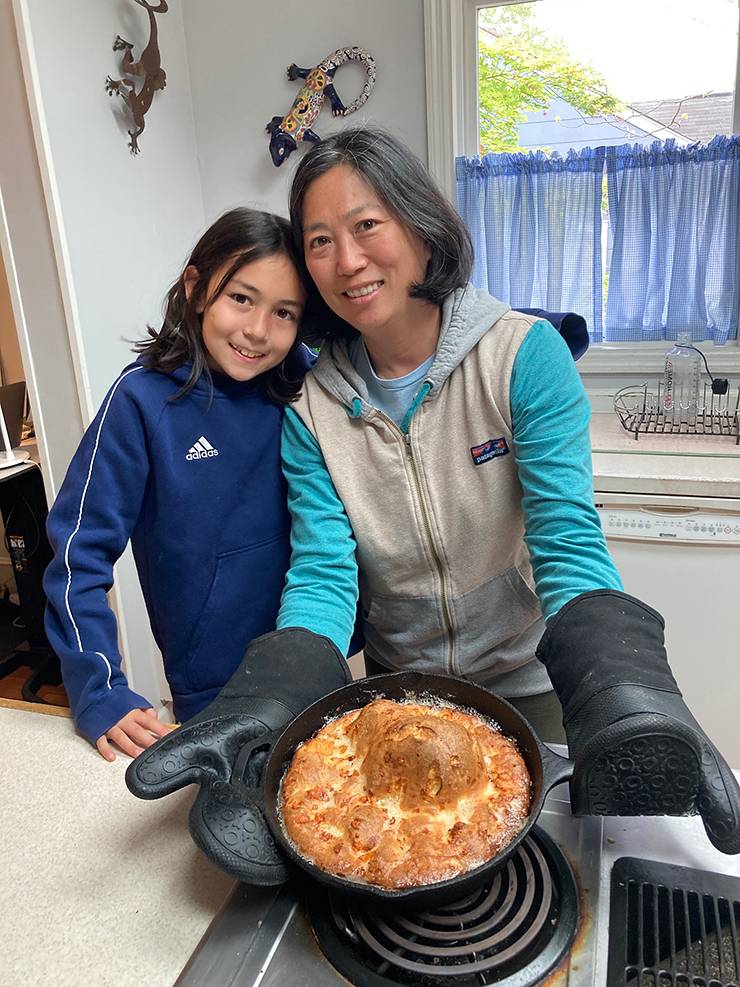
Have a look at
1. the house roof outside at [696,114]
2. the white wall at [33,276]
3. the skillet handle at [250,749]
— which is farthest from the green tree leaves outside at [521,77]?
the skillet handle at [250,749]

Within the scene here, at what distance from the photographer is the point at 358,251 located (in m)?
1.04

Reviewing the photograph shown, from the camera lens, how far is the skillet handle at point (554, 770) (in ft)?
2.15

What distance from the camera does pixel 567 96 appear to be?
239 centimetres

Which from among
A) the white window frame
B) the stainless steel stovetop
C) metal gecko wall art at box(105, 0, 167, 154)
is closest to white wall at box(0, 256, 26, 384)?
metal gecko wall art at box(105, 0, 167, 154)

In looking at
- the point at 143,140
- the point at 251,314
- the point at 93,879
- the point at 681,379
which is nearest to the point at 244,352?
the point at 251,314

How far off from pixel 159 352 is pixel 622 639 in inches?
31.8

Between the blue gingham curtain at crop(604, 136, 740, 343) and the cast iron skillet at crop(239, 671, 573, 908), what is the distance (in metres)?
2.04

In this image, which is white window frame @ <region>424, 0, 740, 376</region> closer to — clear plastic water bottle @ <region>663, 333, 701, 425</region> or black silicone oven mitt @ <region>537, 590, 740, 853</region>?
clear plastic water bottle @ <region>663, 333, 701, 425</region>

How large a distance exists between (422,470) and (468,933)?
645 mm

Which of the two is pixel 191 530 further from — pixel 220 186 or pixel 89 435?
pixel 220 186

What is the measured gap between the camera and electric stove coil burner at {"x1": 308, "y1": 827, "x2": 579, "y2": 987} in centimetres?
59

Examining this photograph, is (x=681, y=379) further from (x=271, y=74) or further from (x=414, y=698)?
(x=414, y=698)

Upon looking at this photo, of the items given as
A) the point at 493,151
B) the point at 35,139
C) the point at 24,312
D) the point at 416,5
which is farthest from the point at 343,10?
the point at 24,312

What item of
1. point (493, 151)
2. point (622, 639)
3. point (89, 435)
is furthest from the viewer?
point (493, 151)
